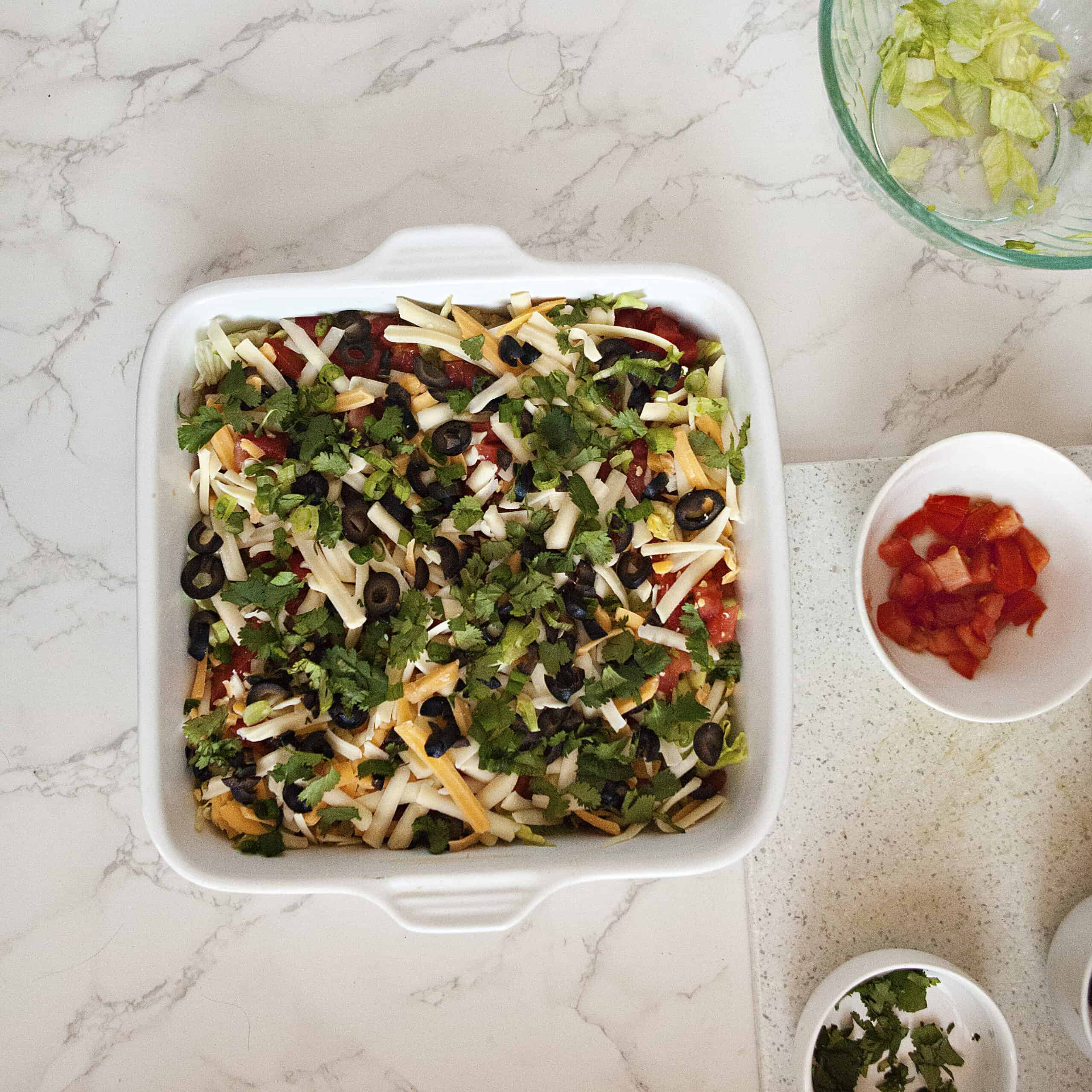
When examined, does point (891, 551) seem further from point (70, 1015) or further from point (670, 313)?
point (70, 1015)

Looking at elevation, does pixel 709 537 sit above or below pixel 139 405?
below

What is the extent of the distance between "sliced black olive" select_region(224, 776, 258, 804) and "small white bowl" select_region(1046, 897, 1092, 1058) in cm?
101

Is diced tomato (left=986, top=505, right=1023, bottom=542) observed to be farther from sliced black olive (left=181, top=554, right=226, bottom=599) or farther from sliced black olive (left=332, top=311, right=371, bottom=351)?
sliced black olive (left=181, top=554, right=226, bottom=599)

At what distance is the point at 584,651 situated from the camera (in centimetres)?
107

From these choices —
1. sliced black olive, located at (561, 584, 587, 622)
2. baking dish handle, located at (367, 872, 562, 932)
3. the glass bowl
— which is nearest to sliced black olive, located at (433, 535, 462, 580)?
sliced black olive, located at (561, 584, 587, 622)

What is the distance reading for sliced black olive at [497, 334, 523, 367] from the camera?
3.50 feet

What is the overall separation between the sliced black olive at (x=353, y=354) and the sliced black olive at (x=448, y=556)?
231mm

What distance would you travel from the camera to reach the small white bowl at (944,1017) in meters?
1.09

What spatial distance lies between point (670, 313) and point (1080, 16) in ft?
2.22

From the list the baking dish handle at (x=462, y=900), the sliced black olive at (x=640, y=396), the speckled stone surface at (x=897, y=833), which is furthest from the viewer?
the speckled stone surface at (x=897, y=833)

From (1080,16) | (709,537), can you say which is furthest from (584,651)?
(1080,16)

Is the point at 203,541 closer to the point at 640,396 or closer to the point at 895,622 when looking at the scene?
the point at 640,396

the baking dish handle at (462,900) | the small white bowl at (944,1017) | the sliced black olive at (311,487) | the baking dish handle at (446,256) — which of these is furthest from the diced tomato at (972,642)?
the sliced black olive at (311,487)

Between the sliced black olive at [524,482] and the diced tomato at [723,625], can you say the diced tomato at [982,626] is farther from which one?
the sliced black olive at [524,482]
